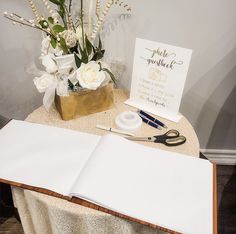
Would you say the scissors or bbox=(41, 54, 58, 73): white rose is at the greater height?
bbox=(41, 54, 58, 73): white rose

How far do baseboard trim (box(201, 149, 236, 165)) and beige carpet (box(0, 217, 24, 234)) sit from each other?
110 centimetres

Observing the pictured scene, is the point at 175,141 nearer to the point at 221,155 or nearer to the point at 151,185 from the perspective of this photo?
the point at 151,185

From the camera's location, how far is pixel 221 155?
1.67 metres

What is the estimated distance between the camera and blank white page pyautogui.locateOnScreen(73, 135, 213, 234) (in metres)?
0.68

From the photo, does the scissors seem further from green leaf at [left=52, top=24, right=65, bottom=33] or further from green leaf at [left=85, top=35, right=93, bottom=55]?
green leaf at [left=52, top=24, right=65, bottom=33]

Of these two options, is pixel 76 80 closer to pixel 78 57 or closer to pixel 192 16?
pixel 78 57

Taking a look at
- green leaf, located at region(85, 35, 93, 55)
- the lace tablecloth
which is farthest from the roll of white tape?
green leaf, located at region(85, 35, 93, 55)

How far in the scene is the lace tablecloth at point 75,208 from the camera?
725 mm

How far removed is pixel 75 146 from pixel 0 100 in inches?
30.0

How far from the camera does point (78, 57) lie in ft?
3.03

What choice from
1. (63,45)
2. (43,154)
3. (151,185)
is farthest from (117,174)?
(63,45)

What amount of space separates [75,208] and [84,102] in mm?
415

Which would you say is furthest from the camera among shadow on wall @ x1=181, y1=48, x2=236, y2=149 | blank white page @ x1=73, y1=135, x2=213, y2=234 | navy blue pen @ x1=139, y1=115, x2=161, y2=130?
shadow on wall @ x1=181, y1=48, x2=236, y2=149

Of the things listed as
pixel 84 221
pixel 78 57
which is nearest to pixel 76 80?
pixel 78 57
